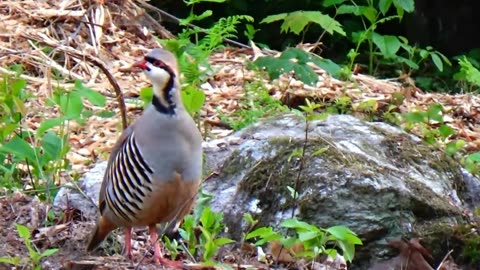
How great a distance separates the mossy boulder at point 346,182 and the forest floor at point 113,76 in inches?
34.4

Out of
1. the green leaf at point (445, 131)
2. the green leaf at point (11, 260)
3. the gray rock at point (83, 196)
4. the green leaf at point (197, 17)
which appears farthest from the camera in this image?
the green leaf at point (445, 131)

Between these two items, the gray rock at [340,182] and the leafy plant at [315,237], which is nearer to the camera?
the leafy plant at [315,237]

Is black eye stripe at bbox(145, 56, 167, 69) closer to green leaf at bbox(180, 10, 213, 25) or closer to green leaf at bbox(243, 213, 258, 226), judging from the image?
green leaf at bbox(243, 213, 258, 226)

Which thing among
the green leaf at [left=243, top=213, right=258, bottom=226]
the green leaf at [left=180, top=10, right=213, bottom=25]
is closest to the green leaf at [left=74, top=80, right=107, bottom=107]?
the green leaf at [left=243, top=213, right=258, bottom=226]

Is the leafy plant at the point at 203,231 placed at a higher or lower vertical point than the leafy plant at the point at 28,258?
lower

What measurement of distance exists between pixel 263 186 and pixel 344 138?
0.52 m

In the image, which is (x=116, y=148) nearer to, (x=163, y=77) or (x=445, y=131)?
(x=163, y=77)

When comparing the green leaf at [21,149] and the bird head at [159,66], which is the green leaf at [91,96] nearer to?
the green leaf at [21,149]

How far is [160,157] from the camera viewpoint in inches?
159

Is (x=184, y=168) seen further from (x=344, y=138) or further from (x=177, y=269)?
(x=344, y=138)

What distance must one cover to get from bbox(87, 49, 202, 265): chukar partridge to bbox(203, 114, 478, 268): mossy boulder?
709 millimetres

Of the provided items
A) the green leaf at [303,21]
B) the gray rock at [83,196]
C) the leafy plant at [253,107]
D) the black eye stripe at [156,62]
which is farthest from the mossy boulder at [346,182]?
the green leaf at [303,21]

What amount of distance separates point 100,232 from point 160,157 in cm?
58

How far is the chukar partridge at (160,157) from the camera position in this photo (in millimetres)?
4051
